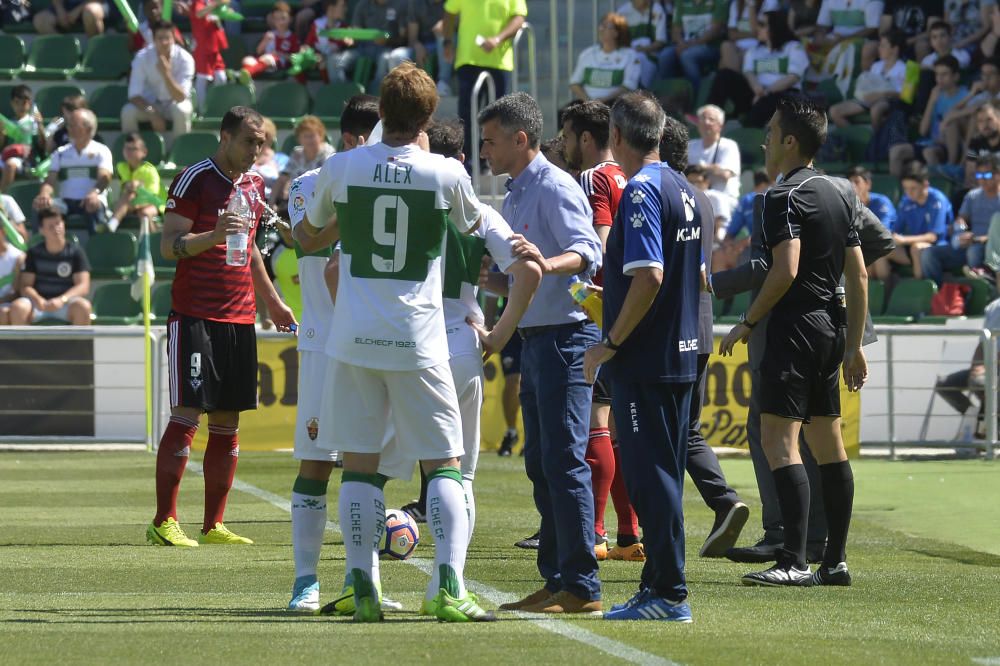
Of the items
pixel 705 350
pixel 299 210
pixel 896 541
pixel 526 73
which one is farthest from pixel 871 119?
pixel 299 210

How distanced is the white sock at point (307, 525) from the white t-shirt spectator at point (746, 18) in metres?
14.4

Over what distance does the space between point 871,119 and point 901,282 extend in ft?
9.36

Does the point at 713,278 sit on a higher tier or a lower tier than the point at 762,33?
lower

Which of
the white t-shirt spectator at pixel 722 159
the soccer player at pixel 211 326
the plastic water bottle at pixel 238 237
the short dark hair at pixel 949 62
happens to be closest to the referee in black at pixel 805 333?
the plastic water bottle at pixel 238 237

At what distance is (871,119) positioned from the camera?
19734 millimetres

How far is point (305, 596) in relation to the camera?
681 cm

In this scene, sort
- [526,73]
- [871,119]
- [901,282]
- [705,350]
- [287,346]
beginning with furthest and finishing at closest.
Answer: [526,73], [871,119], [901,282], [287,346], [705,350]

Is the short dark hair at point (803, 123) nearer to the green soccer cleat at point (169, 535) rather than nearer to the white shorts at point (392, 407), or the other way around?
the white shorts at point (392, 407)

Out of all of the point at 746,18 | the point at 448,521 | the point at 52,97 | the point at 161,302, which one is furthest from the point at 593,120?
the point at 52,97

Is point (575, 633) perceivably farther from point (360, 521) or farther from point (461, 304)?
point (461, 304)

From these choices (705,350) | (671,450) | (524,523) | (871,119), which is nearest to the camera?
(671,450)

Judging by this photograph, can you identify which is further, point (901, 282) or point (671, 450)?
point (901, 282)

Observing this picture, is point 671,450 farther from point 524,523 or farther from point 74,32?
point 74,32

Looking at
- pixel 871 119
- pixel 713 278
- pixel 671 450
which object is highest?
pixel 871 119
